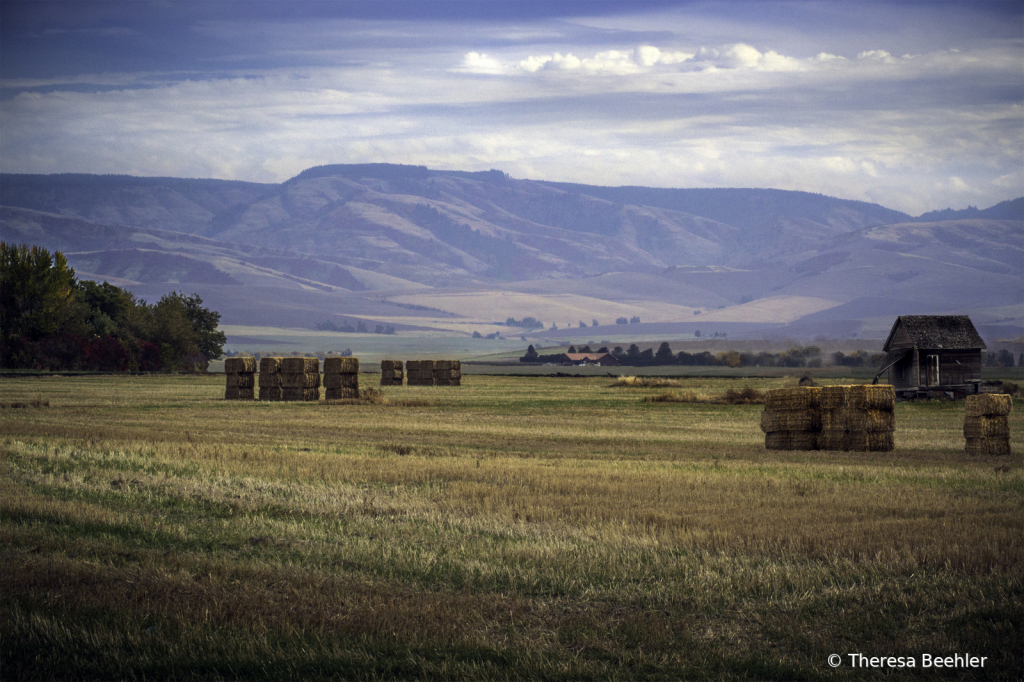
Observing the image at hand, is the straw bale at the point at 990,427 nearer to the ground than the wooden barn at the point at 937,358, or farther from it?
nearer to the ground

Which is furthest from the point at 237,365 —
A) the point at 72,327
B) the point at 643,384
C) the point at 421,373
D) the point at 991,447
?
the point at 72,327

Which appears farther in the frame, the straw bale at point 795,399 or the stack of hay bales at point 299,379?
the stack of hay bales at point 299,379

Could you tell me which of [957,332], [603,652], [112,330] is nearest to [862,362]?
[957,332]

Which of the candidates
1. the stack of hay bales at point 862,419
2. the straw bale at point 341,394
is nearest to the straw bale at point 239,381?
the straw bale at point 341,394

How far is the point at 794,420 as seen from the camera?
84.4 ft

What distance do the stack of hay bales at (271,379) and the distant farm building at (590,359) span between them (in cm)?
10730

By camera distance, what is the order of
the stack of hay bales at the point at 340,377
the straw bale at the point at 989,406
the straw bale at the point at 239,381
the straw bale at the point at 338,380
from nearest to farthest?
the straw bale at the point at 989,406 → the stack of hay bales at the point at 340,377 → the straw bale at the point at 338,380 → the straw bale at the point at 239,381

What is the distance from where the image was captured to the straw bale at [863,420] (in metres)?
25.0

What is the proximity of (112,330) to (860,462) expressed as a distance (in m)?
91.6

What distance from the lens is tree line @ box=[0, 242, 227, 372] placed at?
91375 millimetres

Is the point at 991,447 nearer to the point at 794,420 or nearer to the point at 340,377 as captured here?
the point at 794,420

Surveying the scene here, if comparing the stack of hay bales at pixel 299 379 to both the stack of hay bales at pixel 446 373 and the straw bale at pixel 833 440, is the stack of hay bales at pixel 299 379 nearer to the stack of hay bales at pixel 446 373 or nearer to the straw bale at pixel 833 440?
the stack of hay bales at pixel 446 373

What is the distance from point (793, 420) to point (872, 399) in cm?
201

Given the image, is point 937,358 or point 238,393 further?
point 937,358
